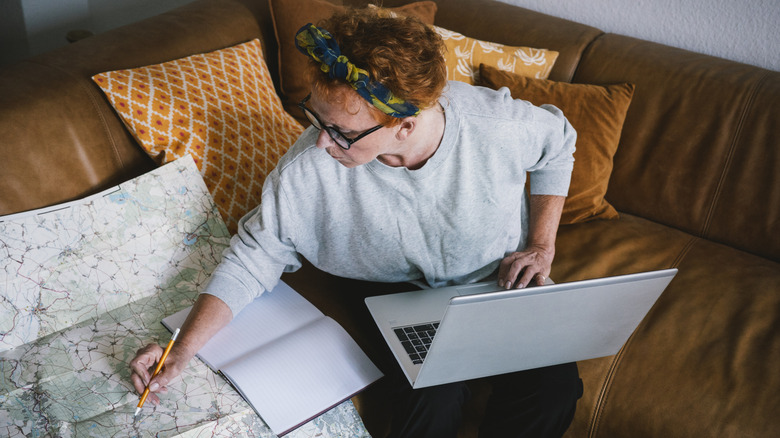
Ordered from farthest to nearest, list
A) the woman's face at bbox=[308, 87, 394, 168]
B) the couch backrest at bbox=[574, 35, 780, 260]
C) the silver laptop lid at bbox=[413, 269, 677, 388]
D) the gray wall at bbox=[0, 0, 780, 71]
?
the gray wall at bbox=[0, 0, 780, 71] → the couch backrest at bbox=[574, 35, 780, 260] → the woman's face at bbox=[308, 87, 394, 168] → the silver laptop lid at bbox=[413, 269, 677, 388]

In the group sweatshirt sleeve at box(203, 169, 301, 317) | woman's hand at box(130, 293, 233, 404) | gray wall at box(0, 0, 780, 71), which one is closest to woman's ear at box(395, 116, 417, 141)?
sweatshirt sleeve at box(203, 169, 301, 317)

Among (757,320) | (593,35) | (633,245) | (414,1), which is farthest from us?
(414,1)

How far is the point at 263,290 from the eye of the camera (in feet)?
3.96

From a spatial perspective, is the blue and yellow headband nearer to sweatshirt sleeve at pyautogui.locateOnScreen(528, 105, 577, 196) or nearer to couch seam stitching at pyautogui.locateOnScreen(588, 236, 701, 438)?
sweatshirt sleeve at pyautogui.locateOnScreen(528, 105, 577, 196)

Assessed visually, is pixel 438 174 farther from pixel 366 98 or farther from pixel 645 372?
pixel 645 372

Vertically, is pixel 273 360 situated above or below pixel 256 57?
below

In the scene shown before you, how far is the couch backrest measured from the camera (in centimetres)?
156

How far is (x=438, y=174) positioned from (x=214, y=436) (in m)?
0.66

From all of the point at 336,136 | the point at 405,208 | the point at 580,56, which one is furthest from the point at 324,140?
the point at 580,56

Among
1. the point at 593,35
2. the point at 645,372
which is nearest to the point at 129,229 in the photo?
the point at 645,372

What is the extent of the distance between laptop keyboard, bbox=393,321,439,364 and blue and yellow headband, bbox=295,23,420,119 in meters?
0.44

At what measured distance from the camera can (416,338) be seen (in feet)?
3.67

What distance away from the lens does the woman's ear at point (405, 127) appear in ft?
3.49

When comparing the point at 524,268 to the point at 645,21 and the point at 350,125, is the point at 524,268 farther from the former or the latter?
the point at 645,21
